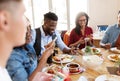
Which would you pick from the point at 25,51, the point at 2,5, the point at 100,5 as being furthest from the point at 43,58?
the point at 100,5

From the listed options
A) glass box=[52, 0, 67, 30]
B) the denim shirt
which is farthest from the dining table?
glass box=[52, 0, 67, 30]

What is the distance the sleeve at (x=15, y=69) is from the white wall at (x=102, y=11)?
9.03ft

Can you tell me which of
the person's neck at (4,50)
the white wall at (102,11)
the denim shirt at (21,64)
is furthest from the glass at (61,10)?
the person's neck at (4,50)

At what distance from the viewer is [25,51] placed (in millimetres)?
1596

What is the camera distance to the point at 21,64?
1.51 meters

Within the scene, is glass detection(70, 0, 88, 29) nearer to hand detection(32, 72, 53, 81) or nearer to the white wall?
the white wall

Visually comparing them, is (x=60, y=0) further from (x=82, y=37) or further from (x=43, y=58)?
(x=43, y=58)

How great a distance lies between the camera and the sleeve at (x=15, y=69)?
4.71 ft

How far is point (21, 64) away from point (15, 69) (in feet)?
0.25

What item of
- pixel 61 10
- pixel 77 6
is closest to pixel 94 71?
pixel 77 6

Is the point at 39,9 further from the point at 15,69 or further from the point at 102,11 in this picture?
the point at 15,69

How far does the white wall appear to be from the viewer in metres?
3.88

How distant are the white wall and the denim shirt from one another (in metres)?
2.53

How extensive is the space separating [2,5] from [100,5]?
3.57 m
